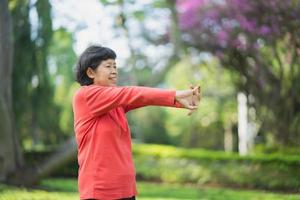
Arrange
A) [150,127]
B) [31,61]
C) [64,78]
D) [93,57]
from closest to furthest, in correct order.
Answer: [93,57], [31,61], [64,78], [150,127]

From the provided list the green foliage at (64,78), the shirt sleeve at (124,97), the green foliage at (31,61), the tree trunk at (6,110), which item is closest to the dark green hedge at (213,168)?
the green foliage at (31,61)

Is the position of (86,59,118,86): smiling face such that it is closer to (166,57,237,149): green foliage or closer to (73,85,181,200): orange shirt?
(73,85,181,200): orange shirt

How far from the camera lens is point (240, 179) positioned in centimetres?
1203

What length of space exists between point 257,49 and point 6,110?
6262 millimetres

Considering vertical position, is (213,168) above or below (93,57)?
below

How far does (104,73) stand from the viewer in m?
2.95

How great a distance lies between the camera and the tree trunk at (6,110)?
969cm

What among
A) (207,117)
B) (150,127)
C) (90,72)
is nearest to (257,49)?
(90,72)

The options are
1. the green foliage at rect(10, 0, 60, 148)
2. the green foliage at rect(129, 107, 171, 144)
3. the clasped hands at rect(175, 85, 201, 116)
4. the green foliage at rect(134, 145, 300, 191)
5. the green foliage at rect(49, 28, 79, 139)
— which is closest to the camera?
the clasped hands at rect(175, 85, 201, 116)

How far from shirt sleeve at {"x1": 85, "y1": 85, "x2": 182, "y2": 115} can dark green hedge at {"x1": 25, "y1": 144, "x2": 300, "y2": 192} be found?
871cm

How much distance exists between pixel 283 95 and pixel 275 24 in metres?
2.34

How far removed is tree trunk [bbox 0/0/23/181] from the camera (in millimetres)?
9688

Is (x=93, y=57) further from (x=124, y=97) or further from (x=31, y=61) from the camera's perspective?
(x=31, y=61)

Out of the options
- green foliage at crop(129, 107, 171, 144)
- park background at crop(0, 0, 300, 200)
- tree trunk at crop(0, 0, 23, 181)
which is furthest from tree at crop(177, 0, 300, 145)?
green foliage at crop(129, 107, 171, 144)
